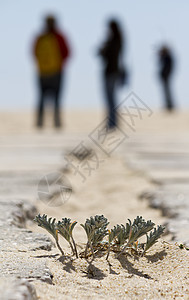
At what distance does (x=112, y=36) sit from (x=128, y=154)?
3.10 metres

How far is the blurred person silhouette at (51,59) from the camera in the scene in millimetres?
7602

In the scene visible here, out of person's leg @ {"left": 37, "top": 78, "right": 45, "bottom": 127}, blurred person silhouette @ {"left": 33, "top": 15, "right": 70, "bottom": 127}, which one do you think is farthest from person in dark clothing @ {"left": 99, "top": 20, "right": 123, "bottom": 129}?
person's leg @ {"left": 37, "top": 78, "right": 45, "bottom": 127}

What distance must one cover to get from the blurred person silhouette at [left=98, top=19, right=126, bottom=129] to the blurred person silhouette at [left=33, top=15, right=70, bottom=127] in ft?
2.98

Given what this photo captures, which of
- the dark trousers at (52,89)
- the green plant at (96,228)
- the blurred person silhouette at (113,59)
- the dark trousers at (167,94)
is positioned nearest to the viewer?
the green plant at (96,228)

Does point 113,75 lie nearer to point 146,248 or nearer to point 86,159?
point 86,159

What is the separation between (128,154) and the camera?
4504mm

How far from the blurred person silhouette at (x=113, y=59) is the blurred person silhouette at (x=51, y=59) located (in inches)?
35.7

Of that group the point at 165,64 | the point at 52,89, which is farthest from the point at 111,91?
the point at 165,64

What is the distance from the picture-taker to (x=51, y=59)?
7703mm

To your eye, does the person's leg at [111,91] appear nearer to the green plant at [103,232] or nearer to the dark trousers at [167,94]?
the green plant at [103,232]

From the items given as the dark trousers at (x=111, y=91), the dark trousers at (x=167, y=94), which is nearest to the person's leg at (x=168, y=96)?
the dark trousers at (x=167, y=94)

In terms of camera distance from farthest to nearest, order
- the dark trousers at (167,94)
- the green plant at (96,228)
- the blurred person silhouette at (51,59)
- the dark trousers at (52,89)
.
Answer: the dark trousers at (167,94), the dark trousers at (52,89), the blurred person silhouette at (51,59), the green plant at (96,228)

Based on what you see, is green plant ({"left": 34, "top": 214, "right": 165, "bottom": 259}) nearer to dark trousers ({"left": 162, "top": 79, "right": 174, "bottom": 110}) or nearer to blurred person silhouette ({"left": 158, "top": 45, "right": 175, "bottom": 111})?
blurred person silhouette ({"left": 158, "top": 45, "right": 175, "bottom": 111})

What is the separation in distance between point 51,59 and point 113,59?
1193 millimetres
